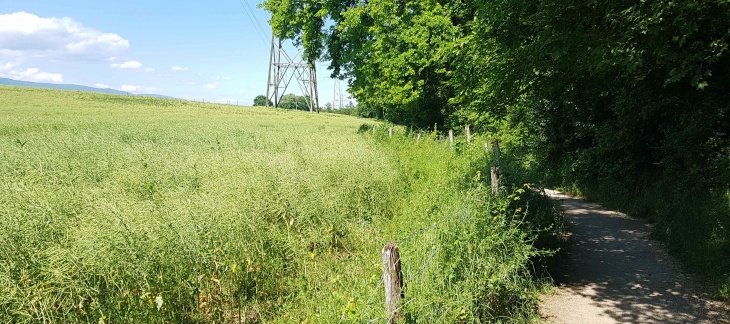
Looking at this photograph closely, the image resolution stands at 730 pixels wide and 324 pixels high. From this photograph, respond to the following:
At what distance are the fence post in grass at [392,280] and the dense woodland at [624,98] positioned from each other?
17.1 feet

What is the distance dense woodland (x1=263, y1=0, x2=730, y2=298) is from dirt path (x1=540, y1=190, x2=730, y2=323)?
406mm

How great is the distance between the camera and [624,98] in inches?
442

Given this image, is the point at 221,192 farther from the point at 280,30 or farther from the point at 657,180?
the point at 280,30

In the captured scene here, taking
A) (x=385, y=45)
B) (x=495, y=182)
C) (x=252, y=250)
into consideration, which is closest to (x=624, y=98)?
(x=495, y=182)

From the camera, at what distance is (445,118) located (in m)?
26.3

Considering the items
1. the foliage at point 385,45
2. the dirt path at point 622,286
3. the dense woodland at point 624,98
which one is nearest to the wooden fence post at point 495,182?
the dirt path at point 622,286

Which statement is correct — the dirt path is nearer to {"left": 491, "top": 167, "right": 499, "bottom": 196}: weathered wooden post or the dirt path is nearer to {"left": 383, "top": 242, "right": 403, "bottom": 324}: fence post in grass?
{"left": 491, "top": 167, "right": 499, "bottom": 196}: weathered wooden post

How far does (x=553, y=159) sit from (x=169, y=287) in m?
14.7

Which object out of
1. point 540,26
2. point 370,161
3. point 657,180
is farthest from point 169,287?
point 657,180

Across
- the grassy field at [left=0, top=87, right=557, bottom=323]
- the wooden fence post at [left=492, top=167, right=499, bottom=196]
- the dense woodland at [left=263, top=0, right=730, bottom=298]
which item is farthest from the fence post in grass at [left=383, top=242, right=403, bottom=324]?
the dense woodland at [left=263, top=0, right=730, bottom=298]

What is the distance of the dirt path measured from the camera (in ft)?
18.9

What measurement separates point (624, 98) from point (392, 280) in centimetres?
1009

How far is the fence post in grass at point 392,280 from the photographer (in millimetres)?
3637

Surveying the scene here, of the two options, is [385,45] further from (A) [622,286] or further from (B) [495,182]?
(A) [622,286]
